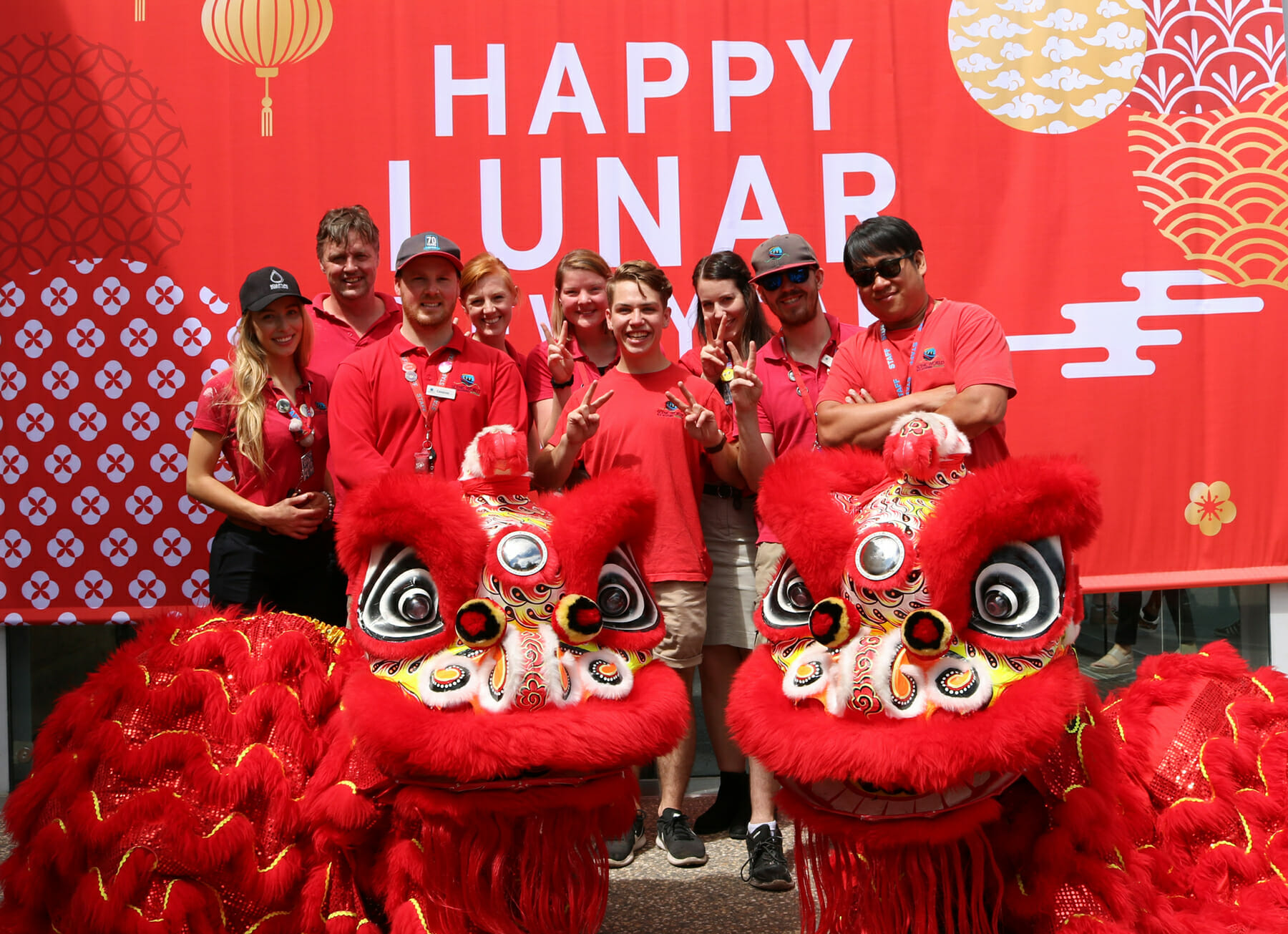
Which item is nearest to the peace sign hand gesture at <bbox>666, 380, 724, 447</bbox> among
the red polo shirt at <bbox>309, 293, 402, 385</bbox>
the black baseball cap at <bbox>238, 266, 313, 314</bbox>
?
the red polo shirt at <bbox>309, 293, 402, 385</bbox>

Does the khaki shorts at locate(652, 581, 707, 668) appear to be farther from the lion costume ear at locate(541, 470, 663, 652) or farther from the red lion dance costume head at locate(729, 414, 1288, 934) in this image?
the red lion dance costume head at locate(729, 414, 1288, 934)

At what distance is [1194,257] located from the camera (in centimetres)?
405

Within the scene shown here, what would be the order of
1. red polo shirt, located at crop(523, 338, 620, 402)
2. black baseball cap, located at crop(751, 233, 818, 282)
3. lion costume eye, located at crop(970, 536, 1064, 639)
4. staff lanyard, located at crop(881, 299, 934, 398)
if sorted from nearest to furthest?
lion costume eye, located at crop(970, 536, 1064, 639), staff lanyard, located at crop(881, 299, 934, 398), black baseball cap, located at crop(751, 233, 818, 282), red polo shirt, located at crop(523, 338, 620, 402)

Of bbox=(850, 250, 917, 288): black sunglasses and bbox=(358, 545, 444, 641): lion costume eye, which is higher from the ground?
bbox=(850, 250, 917, 288): black sunglasses

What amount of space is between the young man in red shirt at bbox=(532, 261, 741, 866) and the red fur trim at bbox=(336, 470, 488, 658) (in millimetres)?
830

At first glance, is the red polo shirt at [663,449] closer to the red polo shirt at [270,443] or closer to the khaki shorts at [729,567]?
the khaki shorts at [729,567]

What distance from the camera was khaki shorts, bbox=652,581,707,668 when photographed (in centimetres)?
308

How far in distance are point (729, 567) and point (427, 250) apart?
4.17 ft

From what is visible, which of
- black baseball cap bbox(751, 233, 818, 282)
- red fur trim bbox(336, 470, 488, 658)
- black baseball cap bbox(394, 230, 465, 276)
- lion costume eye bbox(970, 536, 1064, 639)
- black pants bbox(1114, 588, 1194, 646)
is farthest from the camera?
black pants bbox(1114, 588, 1194, 646)

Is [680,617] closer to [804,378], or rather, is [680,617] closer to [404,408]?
[804,378]

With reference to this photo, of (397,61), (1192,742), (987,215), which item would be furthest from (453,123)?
(1192,742)

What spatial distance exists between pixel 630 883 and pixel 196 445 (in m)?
1.69

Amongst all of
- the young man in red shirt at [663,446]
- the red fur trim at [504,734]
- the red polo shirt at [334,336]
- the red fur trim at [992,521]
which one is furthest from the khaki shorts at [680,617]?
the red fur trim at [992,521]

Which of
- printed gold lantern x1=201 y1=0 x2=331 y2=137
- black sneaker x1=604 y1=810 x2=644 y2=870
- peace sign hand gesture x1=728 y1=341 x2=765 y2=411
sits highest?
printed gold lantern x1=201 y1=0 x2=331 y2=137
